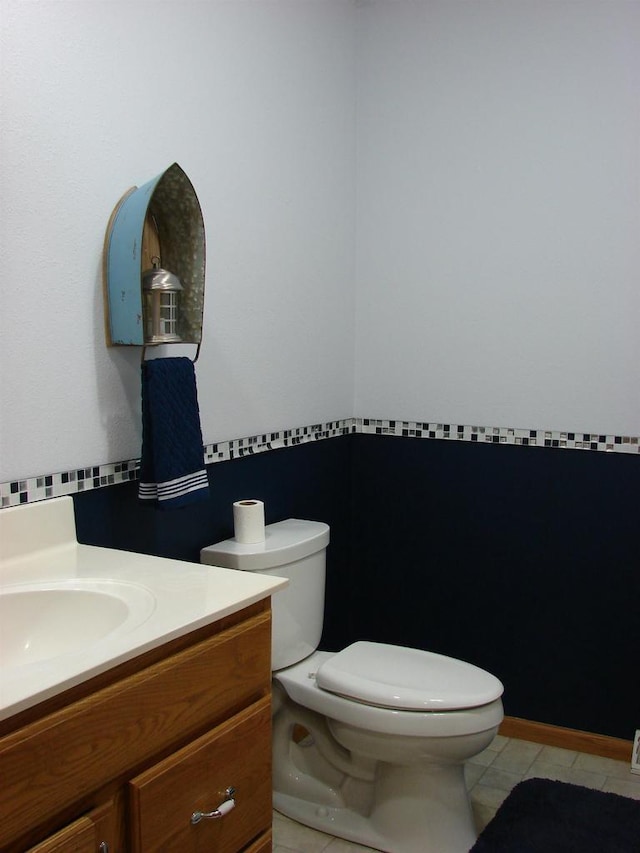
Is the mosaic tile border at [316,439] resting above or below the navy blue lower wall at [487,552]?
above

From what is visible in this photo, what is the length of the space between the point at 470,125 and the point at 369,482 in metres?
1.18

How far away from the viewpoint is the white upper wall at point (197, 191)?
5.18ft

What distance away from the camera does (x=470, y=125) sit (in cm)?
253

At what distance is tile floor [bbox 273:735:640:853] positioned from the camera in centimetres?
209

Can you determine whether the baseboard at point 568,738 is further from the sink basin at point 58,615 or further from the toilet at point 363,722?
the sink basin at point 58,615

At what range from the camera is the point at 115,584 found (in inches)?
56.5

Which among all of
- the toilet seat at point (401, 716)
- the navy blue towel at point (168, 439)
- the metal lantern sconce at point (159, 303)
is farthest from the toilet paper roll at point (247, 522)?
the metal lantern sconce at point (159, 303)

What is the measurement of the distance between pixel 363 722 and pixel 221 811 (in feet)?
2.22

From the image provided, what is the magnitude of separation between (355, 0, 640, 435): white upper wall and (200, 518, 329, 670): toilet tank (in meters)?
0.71

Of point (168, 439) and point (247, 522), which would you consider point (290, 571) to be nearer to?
point (247, 522)

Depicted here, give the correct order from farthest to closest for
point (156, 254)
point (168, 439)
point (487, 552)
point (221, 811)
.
Result: point (487, 552), point (156, 254), point (168, 439), point (221, 811)

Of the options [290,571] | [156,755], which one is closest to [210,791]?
[156,755]

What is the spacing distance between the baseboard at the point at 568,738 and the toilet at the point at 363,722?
0.58 metres

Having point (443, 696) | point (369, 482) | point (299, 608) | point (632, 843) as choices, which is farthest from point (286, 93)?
point (632, 843)
